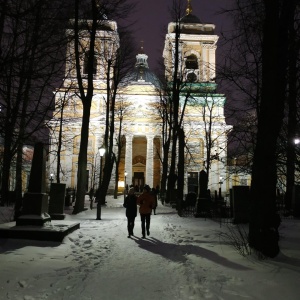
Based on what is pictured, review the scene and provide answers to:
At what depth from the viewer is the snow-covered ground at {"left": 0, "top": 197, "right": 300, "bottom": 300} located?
534 cm

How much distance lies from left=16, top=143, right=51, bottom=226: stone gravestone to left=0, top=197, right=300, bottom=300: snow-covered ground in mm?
1200

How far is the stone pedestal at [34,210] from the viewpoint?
34.8 ft

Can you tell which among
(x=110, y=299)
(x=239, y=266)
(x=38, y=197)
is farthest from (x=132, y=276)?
(x=38, y=197)

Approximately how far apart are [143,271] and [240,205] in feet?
28.5

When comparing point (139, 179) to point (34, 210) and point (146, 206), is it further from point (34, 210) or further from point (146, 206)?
point (34, 210)

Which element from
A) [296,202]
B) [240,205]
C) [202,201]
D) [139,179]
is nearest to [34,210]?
[240,205]

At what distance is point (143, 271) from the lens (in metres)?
6.71

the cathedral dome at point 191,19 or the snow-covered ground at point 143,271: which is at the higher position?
the cathedral dome at point 191,19

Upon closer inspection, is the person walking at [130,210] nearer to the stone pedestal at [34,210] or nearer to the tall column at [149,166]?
the stone pedestal at [34,210]

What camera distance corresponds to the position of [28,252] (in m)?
7.91

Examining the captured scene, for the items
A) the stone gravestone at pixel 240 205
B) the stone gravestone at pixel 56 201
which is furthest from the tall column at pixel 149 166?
the stone gravestone at pixel 240 205

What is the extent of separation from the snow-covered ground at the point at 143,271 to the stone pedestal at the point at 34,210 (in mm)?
1078

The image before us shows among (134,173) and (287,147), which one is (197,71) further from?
(287,147)

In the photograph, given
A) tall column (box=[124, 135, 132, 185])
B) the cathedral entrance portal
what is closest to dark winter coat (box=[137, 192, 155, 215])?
tall column (box=[124, 135, 132, 185])
